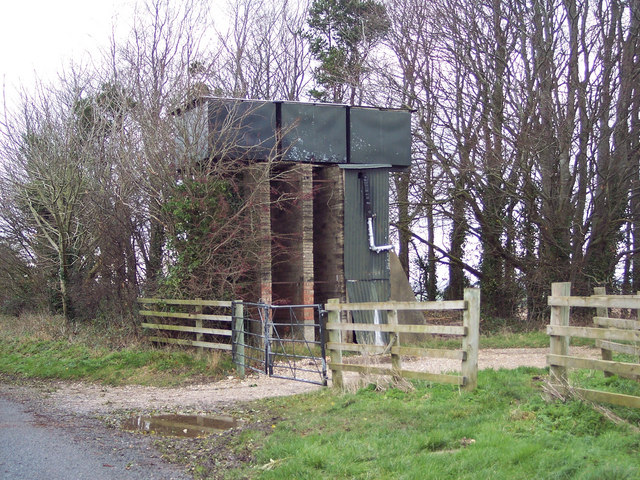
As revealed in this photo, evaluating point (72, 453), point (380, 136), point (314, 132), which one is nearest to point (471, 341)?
point (72, 453)

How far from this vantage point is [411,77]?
77.5 feet

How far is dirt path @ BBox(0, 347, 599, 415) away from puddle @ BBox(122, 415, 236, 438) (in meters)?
0.65

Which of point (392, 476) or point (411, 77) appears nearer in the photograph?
point (392, 476)

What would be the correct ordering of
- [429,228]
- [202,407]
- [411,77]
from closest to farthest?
1. [202,407]
2. [411,77]
3. [429,228]

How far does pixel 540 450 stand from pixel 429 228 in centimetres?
2185

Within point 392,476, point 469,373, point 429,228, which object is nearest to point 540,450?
point 392,476

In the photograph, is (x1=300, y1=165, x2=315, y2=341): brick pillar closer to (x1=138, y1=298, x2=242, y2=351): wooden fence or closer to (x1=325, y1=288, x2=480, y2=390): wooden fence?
(x1=138, y1=298, x2=242, y2=351): wooden fence

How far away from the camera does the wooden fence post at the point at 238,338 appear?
42.4 feet

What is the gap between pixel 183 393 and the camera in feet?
38.4

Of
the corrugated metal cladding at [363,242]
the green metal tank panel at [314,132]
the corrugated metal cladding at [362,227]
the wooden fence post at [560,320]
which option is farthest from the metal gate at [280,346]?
the green metal tank panel at [314,132]

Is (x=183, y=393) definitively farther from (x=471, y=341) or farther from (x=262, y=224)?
(x=262, y=224)

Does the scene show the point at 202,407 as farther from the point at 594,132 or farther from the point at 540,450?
the point at 594,132

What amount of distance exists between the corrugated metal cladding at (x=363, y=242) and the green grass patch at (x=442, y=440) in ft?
31.1

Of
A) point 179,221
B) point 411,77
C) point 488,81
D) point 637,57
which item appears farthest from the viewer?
point 411,77
